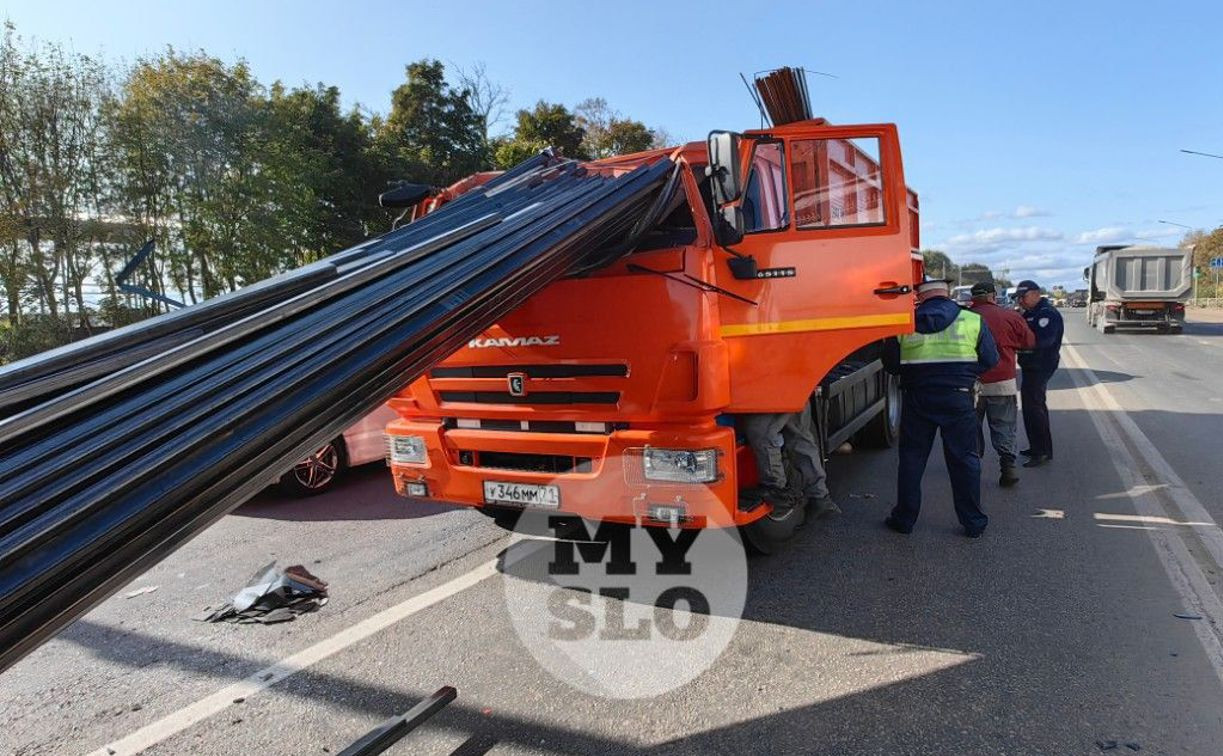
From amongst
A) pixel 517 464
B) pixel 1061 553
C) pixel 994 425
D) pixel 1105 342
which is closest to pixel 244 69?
pixel 517 464

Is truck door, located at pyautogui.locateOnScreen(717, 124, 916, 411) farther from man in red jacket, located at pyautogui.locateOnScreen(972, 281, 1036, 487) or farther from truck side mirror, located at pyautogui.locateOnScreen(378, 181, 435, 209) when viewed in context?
man in red jacket, located at pyautogui.locateOnScreen(972, 281, 1036, 487)

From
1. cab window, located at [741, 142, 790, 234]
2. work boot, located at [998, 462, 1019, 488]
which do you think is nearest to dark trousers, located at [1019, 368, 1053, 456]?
work boot, located at [998, 462, 1019, 488]

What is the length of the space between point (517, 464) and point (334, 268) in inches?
71.0

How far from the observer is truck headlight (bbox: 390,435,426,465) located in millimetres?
4277

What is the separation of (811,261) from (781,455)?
1.15 metres

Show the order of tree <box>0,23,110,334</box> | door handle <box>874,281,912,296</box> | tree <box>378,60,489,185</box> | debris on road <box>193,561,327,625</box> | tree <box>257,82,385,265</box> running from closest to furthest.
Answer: debris on road <box>193,561,327,625</box>, door handle <box>874,281,912,296</box>, tree <box>0,23,110,334</box>, tree <box>257,82,385,265</box>, tree <box>378,60,489,185</box>

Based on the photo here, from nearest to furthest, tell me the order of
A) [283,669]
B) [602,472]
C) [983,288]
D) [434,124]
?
1. [283,669]
2. [602,472]
3. [983,288]
4. [434,124]

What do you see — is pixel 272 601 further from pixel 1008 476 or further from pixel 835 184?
pixel 1008 476

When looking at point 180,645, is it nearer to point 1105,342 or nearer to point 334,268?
point 334,268

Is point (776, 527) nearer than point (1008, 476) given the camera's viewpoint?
Yes

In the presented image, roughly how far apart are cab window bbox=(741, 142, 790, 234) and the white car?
3.81m

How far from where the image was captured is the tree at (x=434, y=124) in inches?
883

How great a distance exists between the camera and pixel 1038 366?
22.8 ft

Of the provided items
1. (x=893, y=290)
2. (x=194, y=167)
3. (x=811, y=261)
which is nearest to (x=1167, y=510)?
(x=893, y=290)
